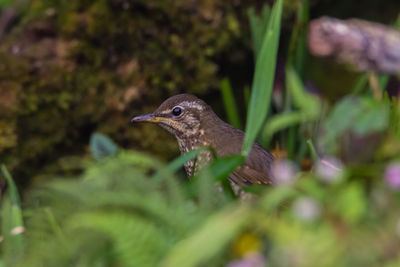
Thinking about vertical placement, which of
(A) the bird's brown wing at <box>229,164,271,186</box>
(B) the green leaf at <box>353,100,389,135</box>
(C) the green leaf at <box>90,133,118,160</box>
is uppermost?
(B) the green leaf at <box>353,100,389,135</box>

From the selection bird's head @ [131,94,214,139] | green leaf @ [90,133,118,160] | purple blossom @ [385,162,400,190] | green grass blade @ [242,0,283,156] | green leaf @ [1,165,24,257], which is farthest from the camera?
bird's head @ [131,94,214,139]

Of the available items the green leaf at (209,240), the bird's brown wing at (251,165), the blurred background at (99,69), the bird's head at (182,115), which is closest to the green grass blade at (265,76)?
the bird's brown wing at (251,165)

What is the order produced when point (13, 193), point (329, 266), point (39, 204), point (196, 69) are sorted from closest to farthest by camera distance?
point (329, 266) < point (39, 204) < point (13, 193) < point (196, 69)

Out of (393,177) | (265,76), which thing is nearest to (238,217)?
(393,177)

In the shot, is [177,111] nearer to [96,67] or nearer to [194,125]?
[194,125]

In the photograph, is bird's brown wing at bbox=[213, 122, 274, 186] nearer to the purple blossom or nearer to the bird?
the bird

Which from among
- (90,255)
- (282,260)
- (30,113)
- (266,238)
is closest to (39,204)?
(90,255)

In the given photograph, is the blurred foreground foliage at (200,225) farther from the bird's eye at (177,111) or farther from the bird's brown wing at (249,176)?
the bird's eye at (177,111)

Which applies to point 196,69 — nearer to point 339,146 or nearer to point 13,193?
point 13,193

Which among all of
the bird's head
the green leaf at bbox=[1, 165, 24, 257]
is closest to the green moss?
the bird's head
